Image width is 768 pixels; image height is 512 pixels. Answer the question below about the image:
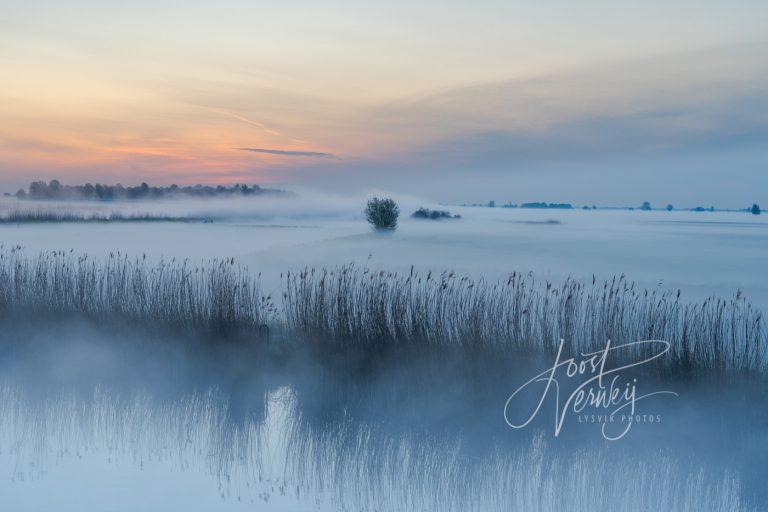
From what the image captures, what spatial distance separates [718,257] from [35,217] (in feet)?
96.2

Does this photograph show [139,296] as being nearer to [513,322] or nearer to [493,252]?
[513,322]

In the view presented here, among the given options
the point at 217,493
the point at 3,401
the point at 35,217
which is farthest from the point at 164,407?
the point at 35,217

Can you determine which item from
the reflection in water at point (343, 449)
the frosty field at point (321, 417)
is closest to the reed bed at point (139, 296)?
the frosty field at point (321, 417)

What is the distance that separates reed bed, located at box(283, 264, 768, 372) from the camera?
6645 mm

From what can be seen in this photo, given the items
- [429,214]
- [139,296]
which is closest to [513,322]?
[139,296]

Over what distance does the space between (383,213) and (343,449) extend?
67.8ft

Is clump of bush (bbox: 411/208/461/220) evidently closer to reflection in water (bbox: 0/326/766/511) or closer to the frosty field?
the frosty field

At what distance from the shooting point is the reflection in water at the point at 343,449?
491 cm

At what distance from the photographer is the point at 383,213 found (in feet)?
85.8

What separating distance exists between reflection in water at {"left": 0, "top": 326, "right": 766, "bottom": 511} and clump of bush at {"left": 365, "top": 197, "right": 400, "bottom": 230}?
60.5 ft

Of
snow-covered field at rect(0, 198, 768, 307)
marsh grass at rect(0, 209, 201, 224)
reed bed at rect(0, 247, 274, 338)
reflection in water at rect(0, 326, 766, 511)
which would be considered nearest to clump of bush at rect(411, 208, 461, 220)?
snow-covered field at rect(0, 198, 768, 307)

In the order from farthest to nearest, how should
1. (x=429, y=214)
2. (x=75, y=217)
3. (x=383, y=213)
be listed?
(x=429, y=214), (x=75, y=217), (x=383, y=213)

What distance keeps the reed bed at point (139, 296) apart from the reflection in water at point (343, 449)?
47.7 inches

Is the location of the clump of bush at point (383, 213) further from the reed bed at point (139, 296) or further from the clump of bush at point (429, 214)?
the reed bed at point (139, 296)
